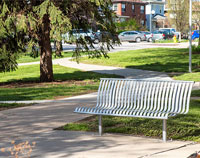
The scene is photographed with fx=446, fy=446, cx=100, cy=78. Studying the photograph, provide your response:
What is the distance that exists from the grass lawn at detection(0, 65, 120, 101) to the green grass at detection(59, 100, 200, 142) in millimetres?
4157

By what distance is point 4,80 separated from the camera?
18750 millimetres

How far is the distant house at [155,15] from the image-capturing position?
81050 mm

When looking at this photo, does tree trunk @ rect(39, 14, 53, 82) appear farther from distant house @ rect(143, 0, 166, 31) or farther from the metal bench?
distant house @ rect(143, 0, 166, 31)

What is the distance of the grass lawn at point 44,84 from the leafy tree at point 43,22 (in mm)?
918

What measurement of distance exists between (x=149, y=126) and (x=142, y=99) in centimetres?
67

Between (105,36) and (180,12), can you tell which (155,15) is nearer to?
(180,12)

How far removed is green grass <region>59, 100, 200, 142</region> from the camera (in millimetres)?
7785

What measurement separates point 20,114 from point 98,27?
25.3 feet

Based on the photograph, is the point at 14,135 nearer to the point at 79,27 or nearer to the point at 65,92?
the point at 65,92

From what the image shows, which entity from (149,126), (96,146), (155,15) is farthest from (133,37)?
(96,146)

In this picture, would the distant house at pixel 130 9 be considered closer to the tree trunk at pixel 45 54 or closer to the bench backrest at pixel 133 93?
the tree trunk at pixel 45 54

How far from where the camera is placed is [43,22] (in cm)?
1658

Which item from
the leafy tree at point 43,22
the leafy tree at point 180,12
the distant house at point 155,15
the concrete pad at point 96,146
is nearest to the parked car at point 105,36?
the leafy tree at point 43,22

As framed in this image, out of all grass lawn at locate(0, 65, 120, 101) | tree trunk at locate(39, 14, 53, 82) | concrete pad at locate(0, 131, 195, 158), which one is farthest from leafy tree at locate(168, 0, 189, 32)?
concrete pad at locate(0, 131, 195, 158)
